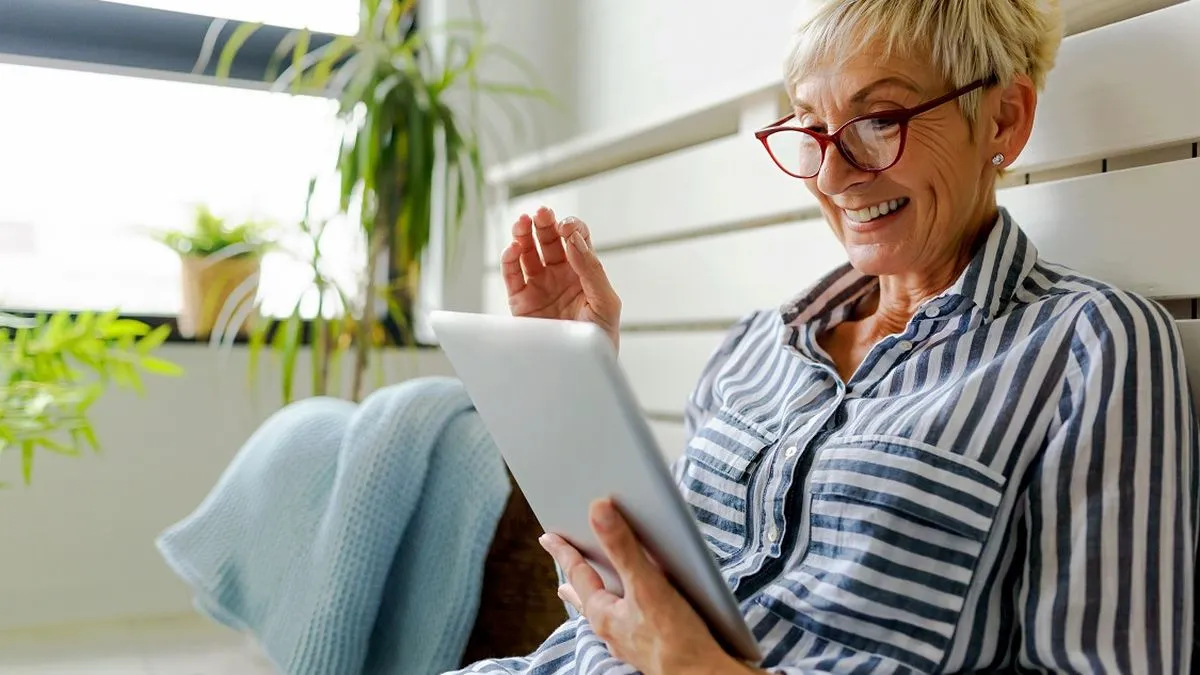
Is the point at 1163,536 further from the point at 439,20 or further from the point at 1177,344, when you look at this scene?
the point at 439,20

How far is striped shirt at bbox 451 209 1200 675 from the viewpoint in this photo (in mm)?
836

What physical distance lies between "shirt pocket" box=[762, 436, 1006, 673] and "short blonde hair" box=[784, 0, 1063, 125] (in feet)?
1.10

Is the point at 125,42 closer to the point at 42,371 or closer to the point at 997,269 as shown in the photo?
the point at 42,371

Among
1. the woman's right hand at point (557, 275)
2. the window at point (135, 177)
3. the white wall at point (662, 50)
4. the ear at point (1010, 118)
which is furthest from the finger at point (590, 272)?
the window at point (135, 177)

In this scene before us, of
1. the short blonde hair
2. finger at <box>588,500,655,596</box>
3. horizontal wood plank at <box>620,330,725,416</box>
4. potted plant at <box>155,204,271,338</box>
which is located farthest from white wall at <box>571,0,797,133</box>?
finger at <box>588,500,655,596</box>

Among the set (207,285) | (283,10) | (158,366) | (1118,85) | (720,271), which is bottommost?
(158,366)

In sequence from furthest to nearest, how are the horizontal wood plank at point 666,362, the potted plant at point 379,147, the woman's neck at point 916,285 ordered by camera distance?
the potted plant at point 379,147, the horizontal wood plank at point 666,362, the woman's neck at point 916,285

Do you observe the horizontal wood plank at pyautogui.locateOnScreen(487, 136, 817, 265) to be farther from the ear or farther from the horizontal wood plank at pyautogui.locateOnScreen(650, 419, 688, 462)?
the ear

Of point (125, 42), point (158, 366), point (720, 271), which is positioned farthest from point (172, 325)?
point (720, 271)

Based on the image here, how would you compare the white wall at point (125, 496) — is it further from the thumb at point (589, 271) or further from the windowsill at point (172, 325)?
the thumb at point (589, 271)

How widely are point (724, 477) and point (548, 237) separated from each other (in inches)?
11.7

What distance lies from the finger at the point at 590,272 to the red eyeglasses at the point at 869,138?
0.21 meters

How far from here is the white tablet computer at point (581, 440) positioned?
28.8 inches

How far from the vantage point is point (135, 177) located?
103 inches
